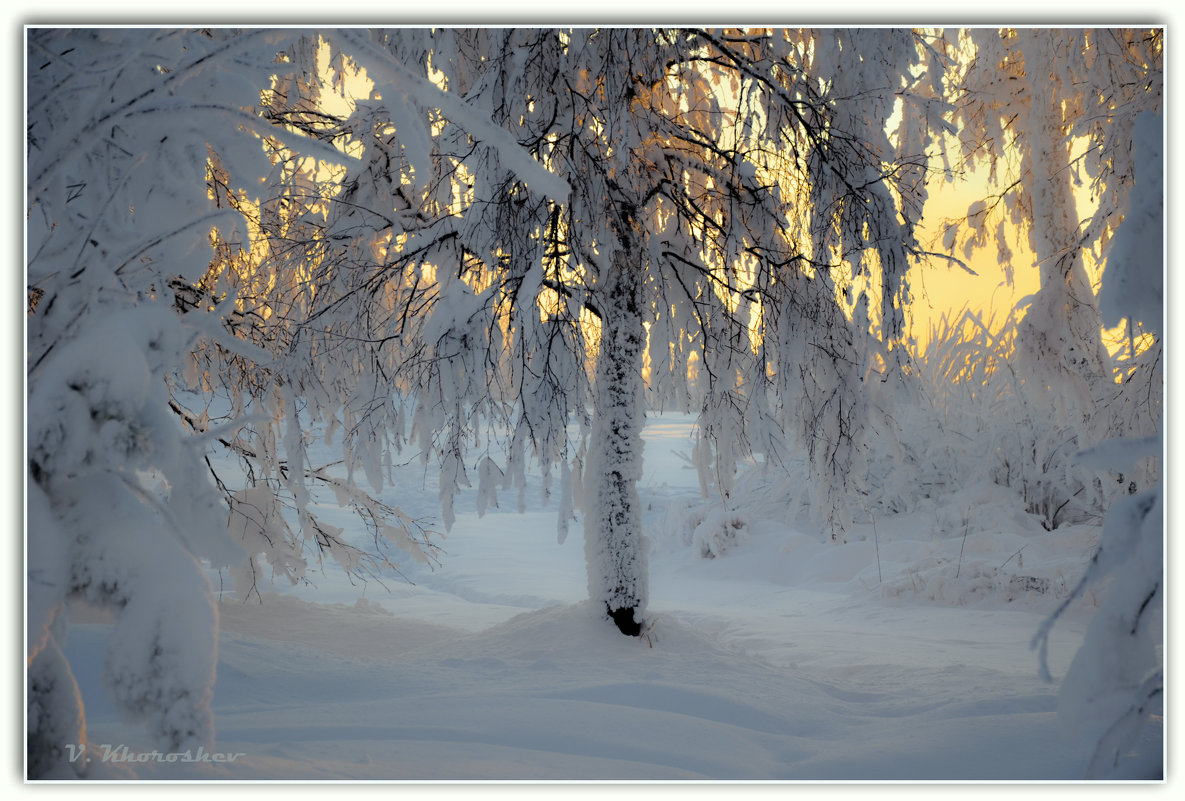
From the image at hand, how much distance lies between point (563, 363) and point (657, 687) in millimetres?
1495

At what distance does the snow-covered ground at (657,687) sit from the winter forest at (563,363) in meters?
0.03

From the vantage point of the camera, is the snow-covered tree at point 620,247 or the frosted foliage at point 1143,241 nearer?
the frosted foliage at point 1143,241

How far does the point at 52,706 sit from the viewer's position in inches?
69.6

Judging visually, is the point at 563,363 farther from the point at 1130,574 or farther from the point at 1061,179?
the point at 1061,179

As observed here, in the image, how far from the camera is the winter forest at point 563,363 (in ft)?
5.41

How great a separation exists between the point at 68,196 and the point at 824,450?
3.46 metres

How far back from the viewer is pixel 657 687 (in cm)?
304

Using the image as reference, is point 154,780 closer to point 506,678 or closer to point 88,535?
point 88,535

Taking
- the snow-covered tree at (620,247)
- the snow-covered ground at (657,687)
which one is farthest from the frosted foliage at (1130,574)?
the snow-covered tree at (620,247)

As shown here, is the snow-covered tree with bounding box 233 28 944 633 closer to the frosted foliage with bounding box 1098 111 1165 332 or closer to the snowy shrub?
the frosted foliage with bounding box 1098 111 1165 332

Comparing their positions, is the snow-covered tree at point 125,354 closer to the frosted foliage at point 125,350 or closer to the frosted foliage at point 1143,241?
the frosted foliage at point 125,350

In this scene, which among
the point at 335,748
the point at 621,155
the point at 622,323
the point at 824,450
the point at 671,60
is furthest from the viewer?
the point at 824,450
